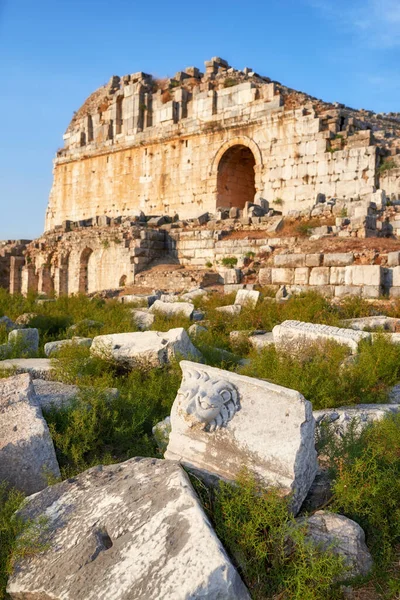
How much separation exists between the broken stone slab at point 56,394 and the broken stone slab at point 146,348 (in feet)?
2.66

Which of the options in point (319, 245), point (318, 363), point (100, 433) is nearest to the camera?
point (100, 433)

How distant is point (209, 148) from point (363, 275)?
11255mm

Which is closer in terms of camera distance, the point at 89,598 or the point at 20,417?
the point at 89,598

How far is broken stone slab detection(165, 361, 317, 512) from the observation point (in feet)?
10.6

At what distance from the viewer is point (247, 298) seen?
9.58 meters

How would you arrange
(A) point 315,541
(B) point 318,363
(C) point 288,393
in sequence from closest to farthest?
(A) point 315,541 → (C) point 288,393 → (B) point 318,363

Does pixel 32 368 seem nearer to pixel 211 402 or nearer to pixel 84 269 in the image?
pixel 211 402

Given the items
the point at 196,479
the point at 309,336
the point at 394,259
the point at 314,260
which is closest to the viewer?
the point at 196,479

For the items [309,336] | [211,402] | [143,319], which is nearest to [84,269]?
[143,319]

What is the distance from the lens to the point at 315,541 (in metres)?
2.93

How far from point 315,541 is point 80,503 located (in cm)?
126

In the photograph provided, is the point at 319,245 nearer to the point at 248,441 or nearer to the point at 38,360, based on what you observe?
the point at 38,360

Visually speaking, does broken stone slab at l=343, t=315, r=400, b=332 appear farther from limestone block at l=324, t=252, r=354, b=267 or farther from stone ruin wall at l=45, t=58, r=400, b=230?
stone ruin wall at l=45, t=58, r=400, b=230

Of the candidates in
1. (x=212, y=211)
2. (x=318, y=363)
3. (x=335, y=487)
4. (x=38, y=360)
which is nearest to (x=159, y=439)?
(x=335, y=487)
